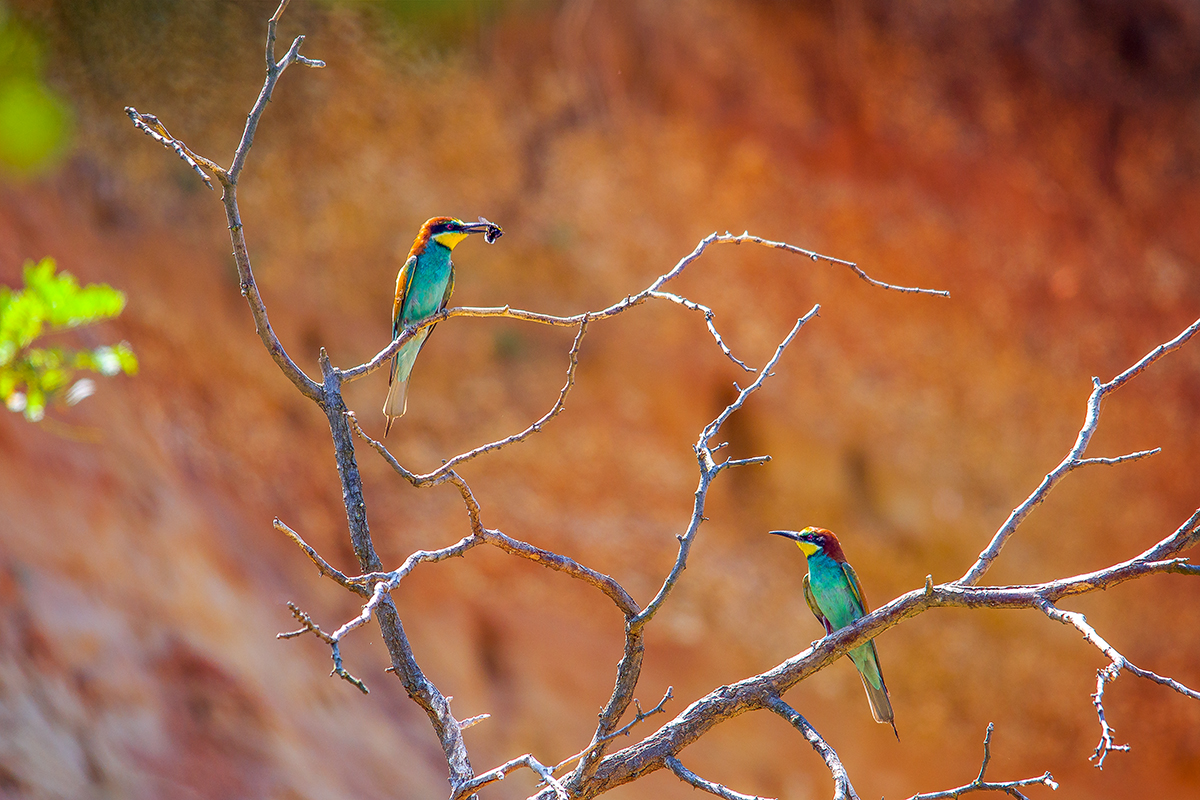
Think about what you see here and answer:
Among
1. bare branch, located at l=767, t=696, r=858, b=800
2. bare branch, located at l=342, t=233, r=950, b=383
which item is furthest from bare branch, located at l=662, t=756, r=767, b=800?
bare branch, located at l=342, t=233, r=950, b=383

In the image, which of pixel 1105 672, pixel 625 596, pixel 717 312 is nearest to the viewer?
pixel 1105 672

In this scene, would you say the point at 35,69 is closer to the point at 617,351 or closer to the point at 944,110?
the point at 617,351

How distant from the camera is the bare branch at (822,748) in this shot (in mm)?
1738

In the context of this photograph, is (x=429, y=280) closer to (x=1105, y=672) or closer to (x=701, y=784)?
(x=701, y=784)

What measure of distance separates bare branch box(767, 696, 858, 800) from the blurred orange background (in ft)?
11.7

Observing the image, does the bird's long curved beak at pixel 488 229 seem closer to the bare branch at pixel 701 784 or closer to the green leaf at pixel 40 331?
the green leaf at pixel 40 331

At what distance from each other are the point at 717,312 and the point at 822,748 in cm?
420

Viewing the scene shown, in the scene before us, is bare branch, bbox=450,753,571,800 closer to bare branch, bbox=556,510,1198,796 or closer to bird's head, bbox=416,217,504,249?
bare branch, bbox=556,510,1198,796

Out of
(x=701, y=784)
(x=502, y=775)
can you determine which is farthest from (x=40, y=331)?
(x=701, y=784)

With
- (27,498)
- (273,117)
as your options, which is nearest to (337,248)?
(273,117)

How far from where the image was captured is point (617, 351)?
587 centimetres

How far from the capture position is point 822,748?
1851 mm

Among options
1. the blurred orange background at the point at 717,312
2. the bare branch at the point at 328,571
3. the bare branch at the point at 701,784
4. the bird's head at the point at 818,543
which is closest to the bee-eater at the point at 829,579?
the bird's head at the point at 818,543

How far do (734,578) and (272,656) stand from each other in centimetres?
260
